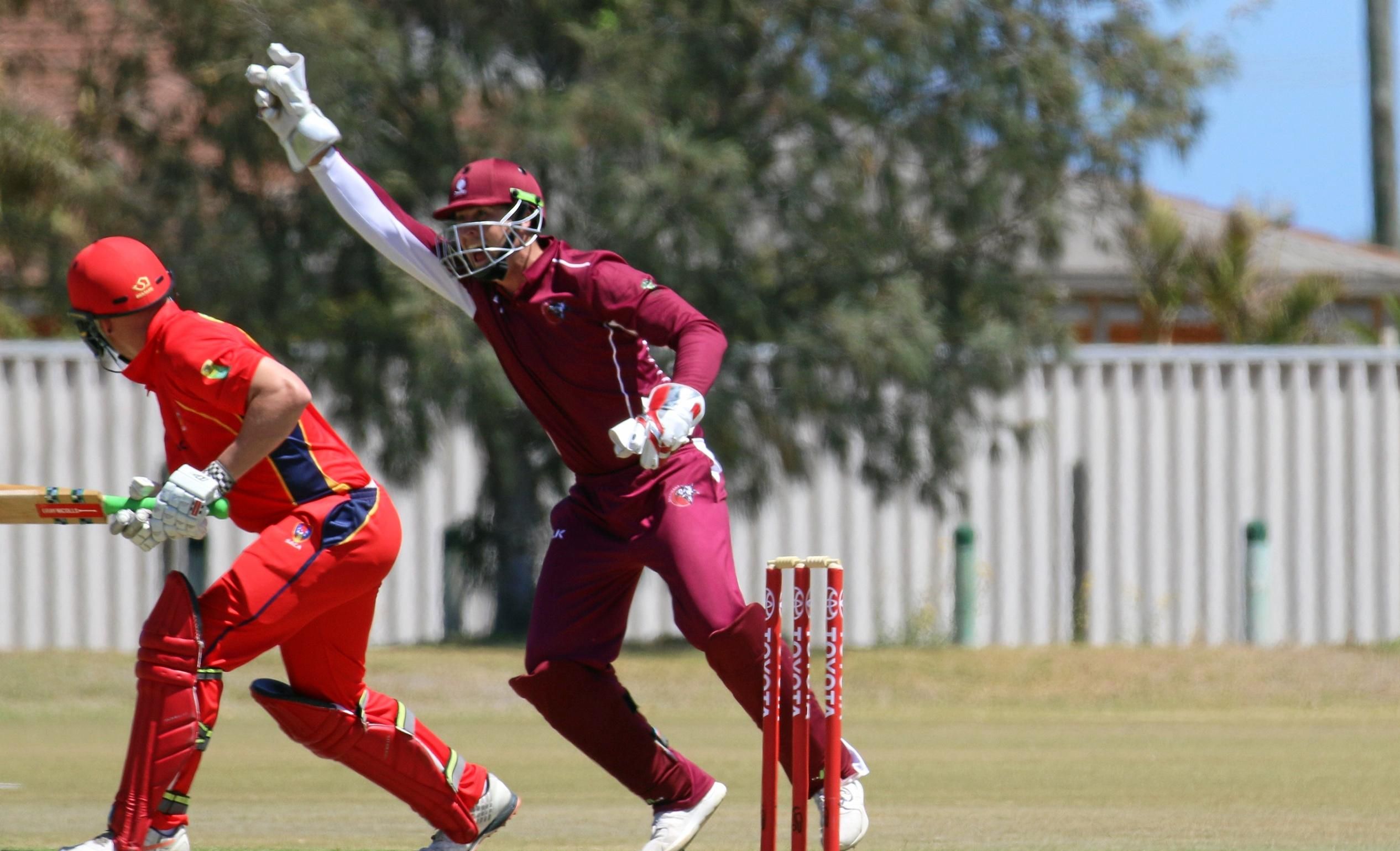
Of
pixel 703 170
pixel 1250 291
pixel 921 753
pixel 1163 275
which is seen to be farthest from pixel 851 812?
pixel 1250 291

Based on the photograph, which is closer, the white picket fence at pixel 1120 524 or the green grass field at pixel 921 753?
the green grass field at pixel 921 753

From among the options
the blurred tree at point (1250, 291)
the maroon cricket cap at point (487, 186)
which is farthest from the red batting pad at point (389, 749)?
the blurred tree at point (1250, 291)

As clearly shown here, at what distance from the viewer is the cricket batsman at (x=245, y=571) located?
5250 mm

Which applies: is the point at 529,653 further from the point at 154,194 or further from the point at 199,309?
the point at 154,194

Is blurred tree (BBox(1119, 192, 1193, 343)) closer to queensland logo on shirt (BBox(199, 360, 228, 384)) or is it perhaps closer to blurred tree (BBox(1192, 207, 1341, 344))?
blurred tree (BBox(1192, 207, 1341, 344))

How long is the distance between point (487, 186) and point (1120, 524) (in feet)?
34.9

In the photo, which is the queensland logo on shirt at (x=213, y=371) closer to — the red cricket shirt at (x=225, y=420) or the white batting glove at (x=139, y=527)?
the red cricket shirt at (x=225, y=420)

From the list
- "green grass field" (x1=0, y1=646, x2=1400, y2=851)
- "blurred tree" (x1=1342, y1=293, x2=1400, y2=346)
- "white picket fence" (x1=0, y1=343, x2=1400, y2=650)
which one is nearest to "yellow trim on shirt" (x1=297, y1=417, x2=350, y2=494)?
"green grass field" (x1=0, y1=646, x2=1400, y2=851)

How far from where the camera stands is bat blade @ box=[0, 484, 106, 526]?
544cm

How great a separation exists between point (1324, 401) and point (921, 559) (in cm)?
334

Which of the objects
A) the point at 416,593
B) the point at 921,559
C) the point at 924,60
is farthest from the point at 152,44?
the point at 921,559

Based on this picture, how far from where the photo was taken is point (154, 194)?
14.1 meters

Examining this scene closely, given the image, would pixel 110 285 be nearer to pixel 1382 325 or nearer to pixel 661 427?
pixel 661 427

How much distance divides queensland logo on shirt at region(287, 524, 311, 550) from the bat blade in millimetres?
506
